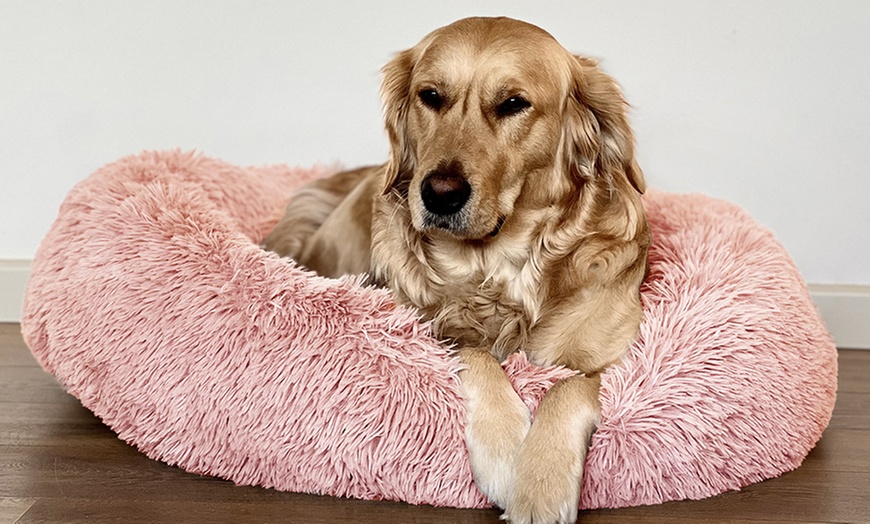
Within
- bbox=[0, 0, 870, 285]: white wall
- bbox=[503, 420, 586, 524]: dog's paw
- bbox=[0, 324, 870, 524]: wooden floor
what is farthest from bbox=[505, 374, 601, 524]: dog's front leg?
bbox=[0, 0, 870, 285]: white wall

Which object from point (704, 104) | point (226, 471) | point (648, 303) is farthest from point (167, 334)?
point (704, 104)

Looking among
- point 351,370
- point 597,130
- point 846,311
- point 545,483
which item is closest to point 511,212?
point 597,130

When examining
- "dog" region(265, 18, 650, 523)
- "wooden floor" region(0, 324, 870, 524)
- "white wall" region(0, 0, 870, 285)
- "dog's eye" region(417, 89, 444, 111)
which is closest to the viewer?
"wooden floor" region(0, 324, 870, 524)

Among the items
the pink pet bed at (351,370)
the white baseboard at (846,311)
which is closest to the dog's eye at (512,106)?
the pink pet bed at (351,370)

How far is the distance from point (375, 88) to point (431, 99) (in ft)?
3.62

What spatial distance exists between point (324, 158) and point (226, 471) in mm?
1486

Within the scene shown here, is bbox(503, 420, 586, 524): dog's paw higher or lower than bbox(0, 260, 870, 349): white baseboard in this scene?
higher

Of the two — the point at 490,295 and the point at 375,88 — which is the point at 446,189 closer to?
the point at 490,295

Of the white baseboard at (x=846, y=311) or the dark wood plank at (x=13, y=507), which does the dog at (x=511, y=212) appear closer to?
the dark wood plank at (x=13, y=507)

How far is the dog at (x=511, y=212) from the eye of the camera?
5.93 feet

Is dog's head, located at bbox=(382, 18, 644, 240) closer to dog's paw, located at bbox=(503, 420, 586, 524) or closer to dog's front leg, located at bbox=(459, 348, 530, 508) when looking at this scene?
dog's front leg, located at bbox=(459, 348, 530, 508)

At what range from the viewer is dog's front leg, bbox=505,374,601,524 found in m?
1.58

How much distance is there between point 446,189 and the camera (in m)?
1.78

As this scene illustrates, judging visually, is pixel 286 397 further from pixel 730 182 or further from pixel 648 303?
pixel 730 182
